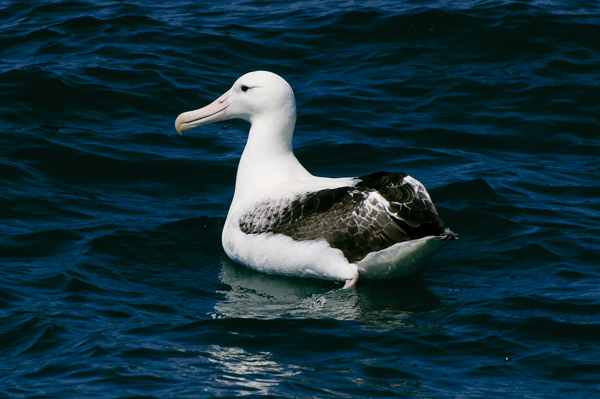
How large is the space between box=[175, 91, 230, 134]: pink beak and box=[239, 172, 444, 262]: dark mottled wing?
6.20ft

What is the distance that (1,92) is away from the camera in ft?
43.1

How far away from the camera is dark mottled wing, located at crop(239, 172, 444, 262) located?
26.8ft

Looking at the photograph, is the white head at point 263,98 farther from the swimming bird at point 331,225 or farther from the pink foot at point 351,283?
the pink foot at point 351,283

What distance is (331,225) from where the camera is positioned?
27.6 feet

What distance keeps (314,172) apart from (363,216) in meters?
3.52

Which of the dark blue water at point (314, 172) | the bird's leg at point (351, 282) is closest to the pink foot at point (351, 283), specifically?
the bird's leg at point (351, 282)

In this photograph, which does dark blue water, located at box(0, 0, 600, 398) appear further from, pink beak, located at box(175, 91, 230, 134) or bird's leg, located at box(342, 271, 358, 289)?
pink beak, located at box(175, 91, 230, 134)

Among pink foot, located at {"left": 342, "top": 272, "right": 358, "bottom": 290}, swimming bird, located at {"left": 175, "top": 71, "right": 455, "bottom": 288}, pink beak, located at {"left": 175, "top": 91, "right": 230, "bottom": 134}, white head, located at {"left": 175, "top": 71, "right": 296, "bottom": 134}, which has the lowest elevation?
pink foot, located at {"left": 342, "top": 272, "right": 358, "bottom": 290}

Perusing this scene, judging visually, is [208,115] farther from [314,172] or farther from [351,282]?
[351,282]

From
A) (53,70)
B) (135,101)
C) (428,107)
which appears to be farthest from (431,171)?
(53,70)

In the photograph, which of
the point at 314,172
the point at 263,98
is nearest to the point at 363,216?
the point at 263,98

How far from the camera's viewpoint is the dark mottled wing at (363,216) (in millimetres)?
8156

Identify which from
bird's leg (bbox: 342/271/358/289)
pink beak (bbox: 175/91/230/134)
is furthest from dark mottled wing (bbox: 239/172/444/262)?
pink beak (bbox: 175/91/230/134)

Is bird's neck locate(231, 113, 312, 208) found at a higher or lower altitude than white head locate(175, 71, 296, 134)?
lower
